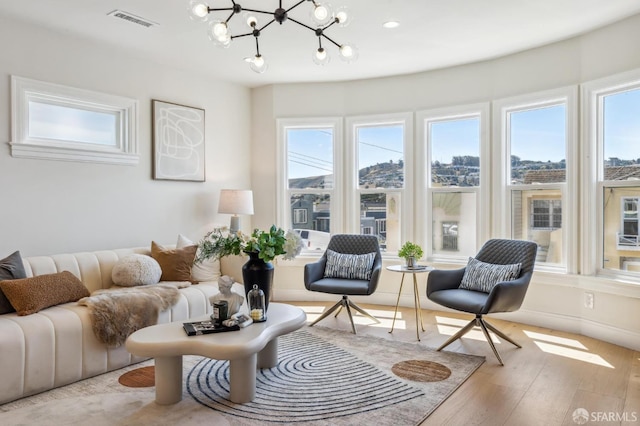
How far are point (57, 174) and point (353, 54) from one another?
2.82 m

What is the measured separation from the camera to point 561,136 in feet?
14.0

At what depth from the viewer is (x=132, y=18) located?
365 cm

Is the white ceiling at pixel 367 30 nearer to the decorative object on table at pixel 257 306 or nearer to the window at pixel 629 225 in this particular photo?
the window at pixel 629 225

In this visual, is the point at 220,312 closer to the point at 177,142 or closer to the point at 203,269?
the point at 203,269

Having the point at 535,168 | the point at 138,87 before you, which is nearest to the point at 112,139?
the point at 138,87

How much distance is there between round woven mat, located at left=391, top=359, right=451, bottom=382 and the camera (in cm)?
303

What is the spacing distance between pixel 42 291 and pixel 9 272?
303 mm

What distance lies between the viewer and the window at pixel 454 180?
480 centimetres

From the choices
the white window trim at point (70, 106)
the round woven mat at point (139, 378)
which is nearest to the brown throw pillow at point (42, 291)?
the round woven mat at point (139, 378)

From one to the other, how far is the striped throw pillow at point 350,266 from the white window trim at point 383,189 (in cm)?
86

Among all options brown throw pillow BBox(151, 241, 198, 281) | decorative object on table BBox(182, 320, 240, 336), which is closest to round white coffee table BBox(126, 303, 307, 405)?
decorative object on table BBox(182, 320, 240, 336)

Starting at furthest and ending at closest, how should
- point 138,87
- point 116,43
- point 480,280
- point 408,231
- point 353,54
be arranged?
point 408,231
point 138,87
point 116,43
point 480,280
point 353,54

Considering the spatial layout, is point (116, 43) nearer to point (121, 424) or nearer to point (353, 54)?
point (353, 54)

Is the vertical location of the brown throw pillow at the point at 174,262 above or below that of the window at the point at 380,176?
below
